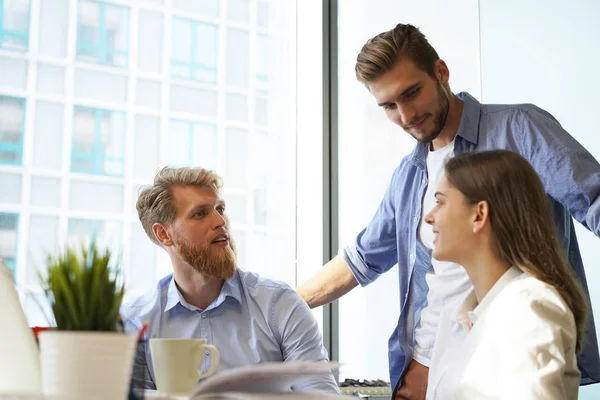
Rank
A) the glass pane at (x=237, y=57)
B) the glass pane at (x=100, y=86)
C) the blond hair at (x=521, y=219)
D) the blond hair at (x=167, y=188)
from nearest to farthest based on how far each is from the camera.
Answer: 1. the blond hair at (x=521, y=219)
2. the blond hair at (x=167, y=188)
3. the glass pane at (x=100, y=86)
4. the glass pane at (x=237, y=57)

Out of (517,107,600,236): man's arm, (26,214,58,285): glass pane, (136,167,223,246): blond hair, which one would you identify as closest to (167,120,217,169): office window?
(26,214,58,285): glass pane

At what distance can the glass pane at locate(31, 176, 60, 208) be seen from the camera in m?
3.11

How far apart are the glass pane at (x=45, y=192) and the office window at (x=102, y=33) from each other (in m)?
0.55

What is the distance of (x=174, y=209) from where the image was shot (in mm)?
2523

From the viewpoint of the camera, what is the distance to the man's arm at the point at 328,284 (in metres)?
2.74

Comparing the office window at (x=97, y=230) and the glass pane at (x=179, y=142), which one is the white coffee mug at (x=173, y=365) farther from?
the glass pane at (x=179, y=142)

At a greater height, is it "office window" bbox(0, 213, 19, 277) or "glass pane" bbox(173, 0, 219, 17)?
"glass pane" bbox(173, 0, 219, 17)

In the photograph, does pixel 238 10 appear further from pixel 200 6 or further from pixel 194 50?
pixel 194 50

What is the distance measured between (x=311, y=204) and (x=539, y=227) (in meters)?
2.28

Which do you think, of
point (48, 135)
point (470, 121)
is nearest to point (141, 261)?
point (48, 135)

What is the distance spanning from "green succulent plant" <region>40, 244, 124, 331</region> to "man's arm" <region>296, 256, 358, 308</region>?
1.82 metres

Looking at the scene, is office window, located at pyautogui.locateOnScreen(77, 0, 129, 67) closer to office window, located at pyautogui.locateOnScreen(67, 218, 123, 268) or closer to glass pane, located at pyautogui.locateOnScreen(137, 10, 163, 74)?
glass pane, located at pyautogui.locateOnScreen(137, 10, 163, 74)

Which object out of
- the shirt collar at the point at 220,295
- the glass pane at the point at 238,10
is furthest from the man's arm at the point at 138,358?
the glass pane at the point at 238,10

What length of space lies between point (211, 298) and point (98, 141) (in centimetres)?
123
